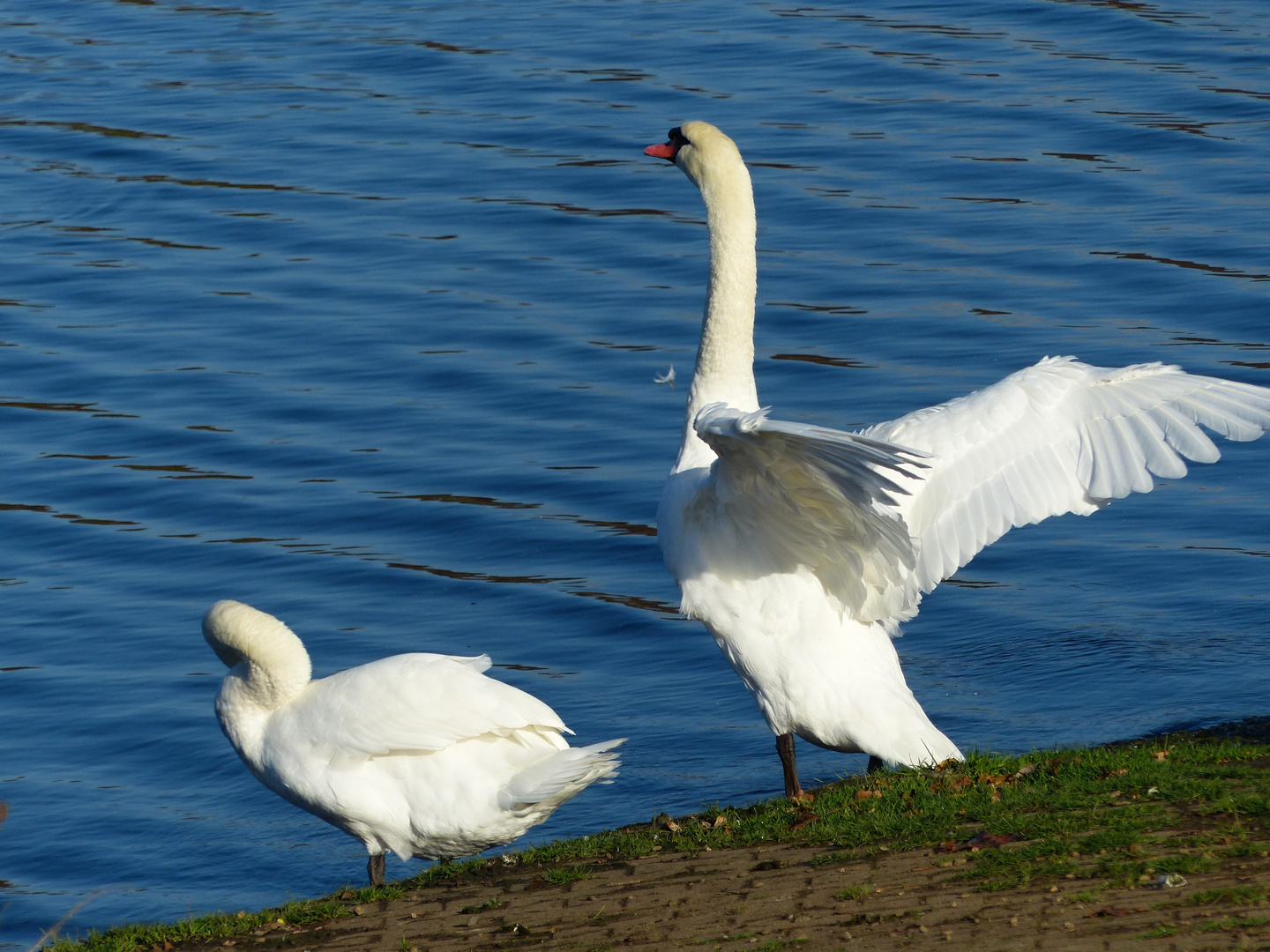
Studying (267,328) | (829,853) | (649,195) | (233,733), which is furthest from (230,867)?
(649,195)

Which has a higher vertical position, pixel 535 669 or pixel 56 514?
pixel 56 514

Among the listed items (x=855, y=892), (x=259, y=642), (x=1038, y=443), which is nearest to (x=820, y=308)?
(x=1038, y=443)

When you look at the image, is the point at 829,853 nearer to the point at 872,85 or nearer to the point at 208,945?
the point at 208,945

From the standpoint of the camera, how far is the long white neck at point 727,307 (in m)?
6.81

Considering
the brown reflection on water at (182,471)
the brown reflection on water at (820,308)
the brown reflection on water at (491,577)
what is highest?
the brown reflection on water at (820,308)

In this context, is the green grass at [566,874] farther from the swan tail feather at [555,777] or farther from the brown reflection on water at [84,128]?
the brown reflection on water at [84,128]

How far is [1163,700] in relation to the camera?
8.63 m

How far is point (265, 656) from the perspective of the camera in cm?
632

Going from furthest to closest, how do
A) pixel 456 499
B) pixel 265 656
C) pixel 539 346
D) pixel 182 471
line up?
pixel 539 346 < pixel 182 471 < pixel 456 499 < pixel 265 656

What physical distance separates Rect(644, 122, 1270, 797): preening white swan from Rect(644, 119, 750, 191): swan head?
30.8 inches

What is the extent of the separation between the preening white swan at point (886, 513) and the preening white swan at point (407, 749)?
72cm

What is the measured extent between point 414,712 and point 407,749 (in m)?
0.14

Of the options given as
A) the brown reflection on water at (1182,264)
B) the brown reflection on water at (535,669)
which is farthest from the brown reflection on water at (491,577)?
the brown reflection on water at (1182,264)

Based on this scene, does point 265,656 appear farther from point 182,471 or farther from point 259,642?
point 182,471
